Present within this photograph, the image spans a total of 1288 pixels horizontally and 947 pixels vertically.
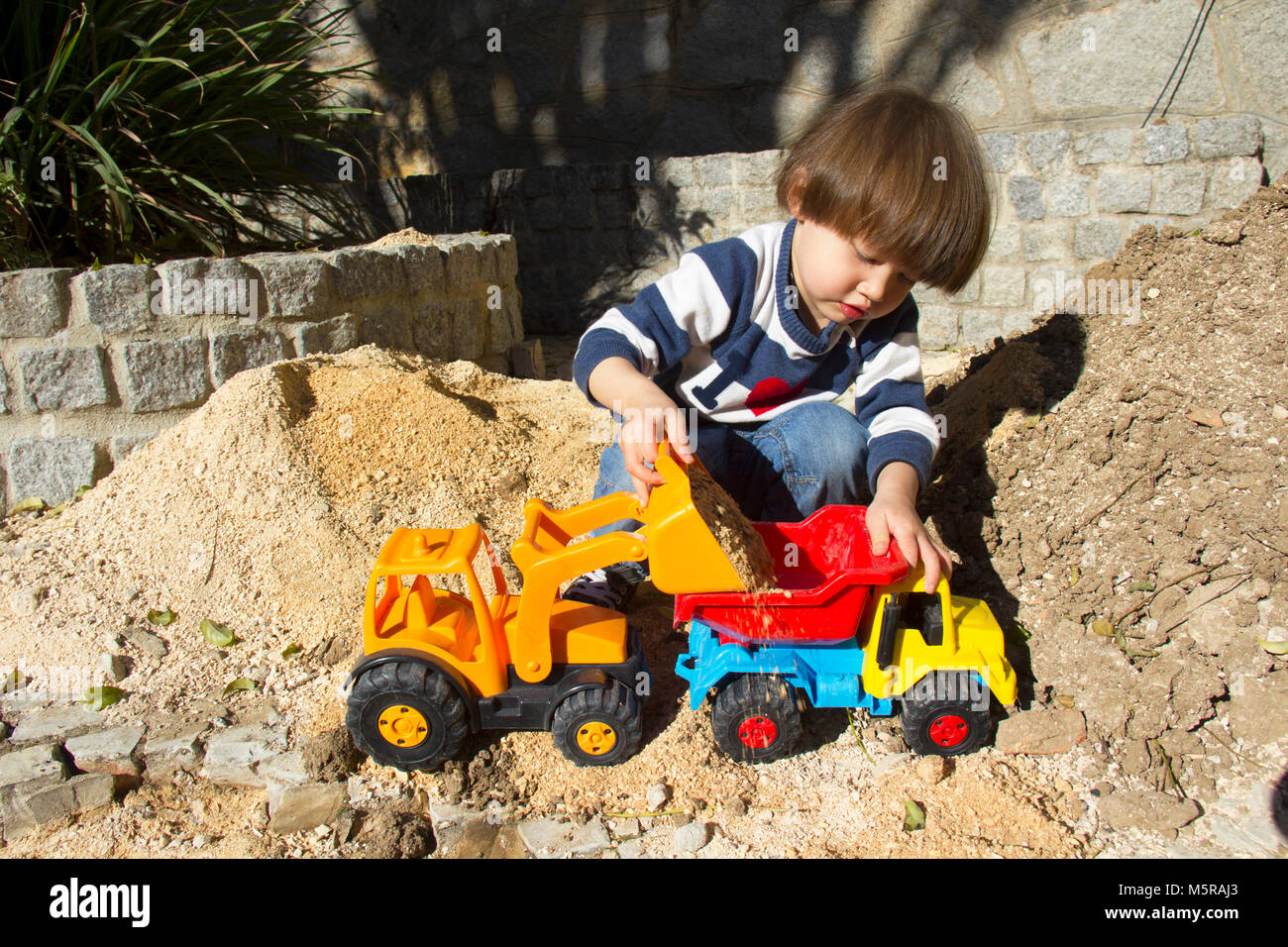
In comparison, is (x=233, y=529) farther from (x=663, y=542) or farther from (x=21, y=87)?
(x=21, y=87)

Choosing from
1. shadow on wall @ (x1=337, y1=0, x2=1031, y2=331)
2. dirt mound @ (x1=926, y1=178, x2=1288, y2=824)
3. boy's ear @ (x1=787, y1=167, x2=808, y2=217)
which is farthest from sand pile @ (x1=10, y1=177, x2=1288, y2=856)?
shadow on wall @ (x1=337, y1=0, x2=1031, y2=331)

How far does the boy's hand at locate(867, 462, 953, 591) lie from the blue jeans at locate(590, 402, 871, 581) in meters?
0.26

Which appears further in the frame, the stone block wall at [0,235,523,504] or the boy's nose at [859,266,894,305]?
the stone block wall at [0,235,523,504]

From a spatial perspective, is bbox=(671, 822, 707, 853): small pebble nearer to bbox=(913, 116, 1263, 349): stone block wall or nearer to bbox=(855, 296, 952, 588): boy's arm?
bbox=(855, 296, 952, 588): boy's arm

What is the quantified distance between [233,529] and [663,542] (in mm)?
1454

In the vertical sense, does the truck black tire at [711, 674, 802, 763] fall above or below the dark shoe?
below

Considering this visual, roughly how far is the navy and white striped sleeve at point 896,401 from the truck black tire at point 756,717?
0.60 m

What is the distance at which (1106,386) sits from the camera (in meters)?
2.35

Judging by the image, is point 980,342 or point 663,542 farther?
point 980,342

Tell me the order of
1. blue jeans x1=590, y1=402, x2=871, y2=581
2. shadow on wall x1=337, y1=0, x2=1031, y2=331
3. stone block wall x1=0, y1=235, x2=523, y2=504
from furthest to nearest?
1. shadow on wall x1=337, y1=0, x2=1031, y2=331
2. stone block wall x1=0, y1=235, x2=523, y2=504
3. blue jeans x1=590, y1=402, x2=871, y2=581

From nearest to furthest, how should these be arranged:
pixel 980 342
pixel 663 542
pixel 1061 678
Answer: pixel 663 542, pixel 1061 678, pixel 980 342

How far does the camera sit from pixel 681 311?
6.76 ft

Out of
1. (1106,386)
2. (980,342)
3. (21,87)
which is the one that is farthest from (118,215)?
(980,342)

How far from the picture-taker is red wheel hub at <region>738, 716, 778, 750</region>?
180 cm
